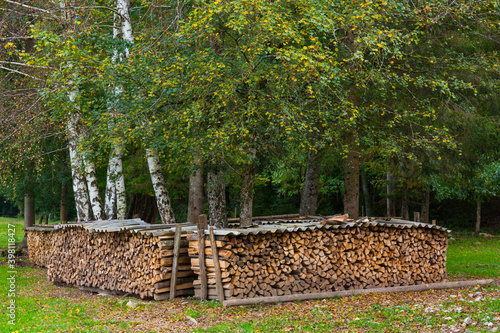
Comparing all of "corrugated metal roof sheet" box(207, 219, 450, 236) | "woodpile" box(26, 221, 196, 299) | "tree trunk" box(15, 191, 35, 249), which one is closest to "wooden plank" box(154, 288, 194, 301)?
"woodpile" box(26, 221, 196, 299)

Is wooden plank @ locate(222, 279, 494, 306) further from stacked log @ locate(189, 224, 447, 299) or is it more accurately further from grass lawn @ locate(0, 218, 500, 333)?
stacked log @ locate(189, 224, 447, 299)

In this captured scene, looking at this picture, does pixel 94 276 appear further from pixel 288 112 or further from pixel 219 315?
pixel 288 112

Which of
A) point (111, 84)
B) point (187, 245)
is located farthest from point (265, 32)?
point (187, 245)

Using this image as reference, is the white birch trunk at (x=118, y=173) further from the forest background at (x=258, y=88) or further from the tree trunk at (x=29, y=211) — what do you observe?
the tree trunk at (x=29, y=211)

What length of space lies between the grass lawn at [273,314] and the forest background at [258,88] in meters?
2.74

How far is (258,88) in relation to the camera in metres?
10.4

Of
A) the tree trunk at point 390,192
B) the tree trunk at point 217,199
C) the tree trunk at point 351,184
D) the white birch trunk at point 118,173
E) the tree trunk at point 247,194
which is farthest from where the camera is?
the tree trunk at point 390,192

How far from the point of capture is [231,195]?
1132 inches

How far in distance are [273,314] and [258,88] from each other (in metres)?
4.56

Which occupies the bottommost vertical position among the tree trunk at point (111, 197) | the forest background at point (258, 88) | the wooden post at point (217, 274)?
the wooden post at point (217, 274)

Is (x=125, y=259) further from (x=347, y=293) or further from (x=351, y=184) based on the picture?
(x=351, y=184)

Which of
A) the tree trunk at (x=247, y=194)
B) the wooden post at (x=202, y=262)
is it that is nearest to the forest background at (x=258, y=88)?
the tree trunk at (x=247, y=194)

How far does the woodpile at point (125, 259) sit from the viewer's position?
371 inches

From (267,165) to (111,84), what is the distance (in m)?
5.07
